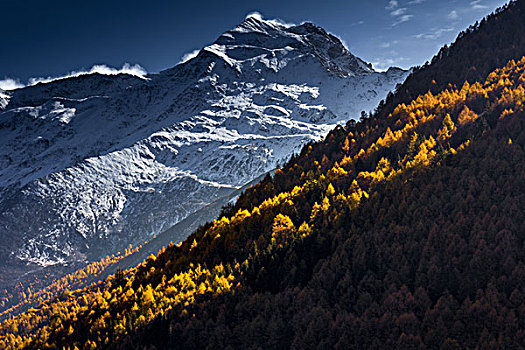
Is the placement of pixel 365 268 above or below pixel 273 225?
below

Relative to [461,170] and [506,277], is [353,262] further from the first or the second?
[461,170]

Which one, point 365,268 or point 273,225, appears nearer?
point 365,268

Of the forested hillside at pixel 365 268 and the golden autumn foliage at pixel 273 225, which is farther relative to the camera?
the golden autumn foliage at pixel 273 225

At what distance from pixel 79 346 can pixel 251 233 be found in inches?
2318

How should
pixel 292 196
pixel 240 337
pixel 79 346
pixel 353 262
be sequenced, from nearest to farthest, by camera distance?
pixel 240 337 < pixel 353 262 < pixel 79 346 < pixel 292 196

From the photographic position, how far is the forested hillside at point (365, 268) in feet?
280

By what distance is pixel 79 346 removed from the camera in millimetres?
121062

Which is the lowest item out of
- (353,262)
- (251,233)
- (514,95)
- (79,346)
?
(79,346)

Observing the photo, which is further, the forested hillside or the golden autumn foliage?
the golden autumn foliage

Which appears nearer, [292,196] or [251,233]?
[251,233]

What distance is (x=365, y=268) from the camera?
105375mm

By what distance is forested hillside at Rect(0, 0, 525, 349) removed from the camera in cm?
8544

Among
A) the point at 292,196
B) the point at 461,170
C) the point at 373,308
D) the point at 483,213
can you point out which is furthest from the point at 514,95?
the point at 373,308

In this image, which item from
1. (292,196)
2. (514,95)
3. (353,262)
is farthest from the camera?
(514,95)
